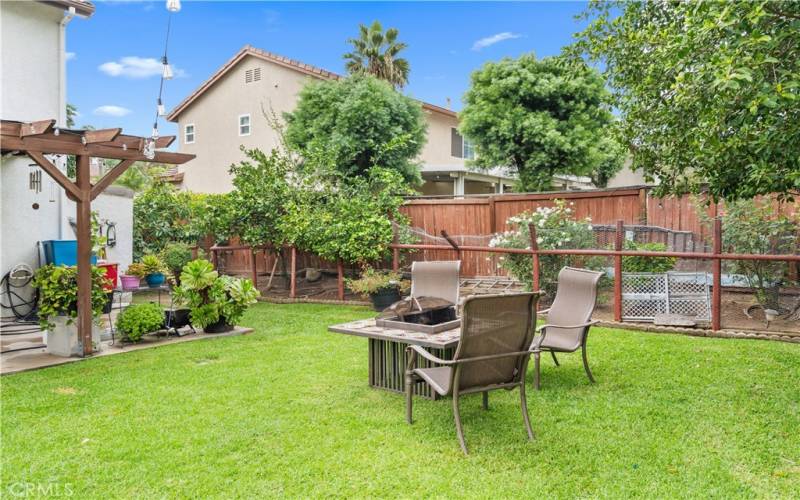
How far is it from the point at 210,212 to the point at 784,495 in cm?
1020

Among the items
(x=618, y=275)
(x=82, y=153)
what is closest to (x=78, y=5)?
(x=82, y=153)

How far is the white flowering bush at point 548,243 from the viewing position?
8.32 meters

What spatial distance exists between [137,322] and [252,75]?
14.1 m

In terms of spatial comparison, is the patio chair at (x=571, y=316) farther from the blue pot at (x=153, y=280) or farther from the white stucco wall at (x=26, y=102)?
the blue pot at (x=153, y=280)

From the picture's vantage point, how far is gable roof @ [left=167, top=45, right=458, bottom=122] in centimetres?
1708

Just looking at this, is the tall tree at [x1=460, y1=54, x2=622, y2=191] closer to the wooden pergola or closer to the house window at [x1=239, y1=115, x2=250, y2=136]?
the house window at [x1=239, y1=115, x2=250, y2=136]

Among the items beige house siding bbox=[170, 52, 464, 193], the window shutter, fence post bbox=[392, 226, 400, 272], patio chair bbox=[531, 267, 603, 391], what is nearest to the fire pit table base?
patio chair bbox=[531, 267, 603, 391]

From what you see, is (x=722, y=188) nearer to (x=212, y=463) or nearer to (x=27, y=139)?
(x=212, y=463)

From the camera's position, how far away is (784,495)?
116 inches

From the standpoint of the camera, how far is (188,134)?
20.8 meters

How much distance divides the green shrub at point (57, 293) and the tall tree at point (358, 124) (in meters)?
6.24

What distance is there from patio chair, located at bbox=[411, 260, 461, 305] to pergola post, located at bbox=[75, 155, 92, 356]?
3563 millimetres

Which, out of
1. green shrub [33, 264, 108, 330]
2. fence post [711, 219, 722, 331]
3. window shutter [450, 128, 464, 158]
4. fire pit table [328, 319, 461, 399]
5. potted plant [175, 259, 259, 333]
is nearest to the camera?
fire pit table [328, 319, 461, 399]

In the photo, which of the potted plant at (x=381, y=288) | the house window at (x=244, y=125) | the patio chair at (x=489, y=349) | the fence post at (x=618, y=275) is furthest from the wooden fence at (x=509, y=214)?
the house window at (x=244, y=125)
